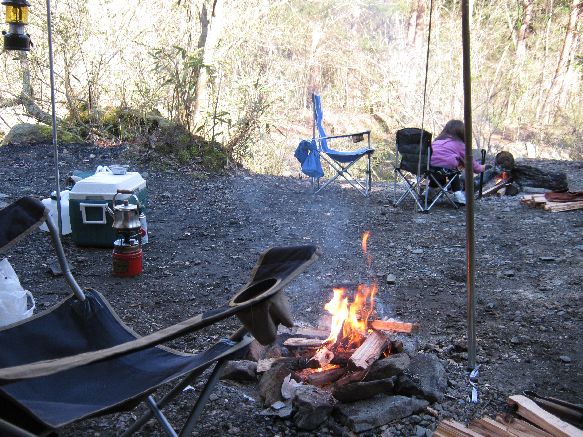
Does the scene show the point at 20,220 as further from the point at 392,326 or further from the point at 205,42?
the point at 205,42

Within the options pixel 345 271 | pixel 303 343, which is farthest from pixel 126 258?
pixel 303 343

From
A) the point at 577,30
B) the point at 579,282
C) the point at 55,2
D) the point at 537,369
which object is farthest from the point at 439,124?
the point at 537,369

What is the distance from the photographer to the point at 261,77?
23.4 ft

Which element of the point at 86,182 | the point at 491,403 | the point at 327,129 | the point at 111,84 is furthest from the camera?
the point at 327,129

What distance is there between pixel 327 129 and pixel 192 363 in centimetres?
946

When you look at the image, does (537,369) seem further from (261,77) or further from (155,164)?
(261,77)

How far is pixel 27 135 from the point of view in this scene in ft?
22.4

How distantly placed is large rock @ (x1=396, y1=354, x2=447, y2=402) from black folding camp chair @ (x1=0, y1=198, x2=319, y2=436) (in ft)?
2.40

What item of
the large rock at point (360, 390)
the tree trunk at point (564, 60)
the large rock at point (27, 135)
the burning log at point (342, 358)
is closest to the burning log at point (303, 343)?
the burning log at point (342, 358)

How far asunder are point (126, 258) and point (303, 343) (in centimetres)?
143

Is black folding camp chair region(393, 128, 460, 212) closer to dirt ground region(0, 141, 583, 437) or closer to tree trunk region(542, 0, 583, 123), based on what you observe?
dirt ground region(0, 141, 583, 437)

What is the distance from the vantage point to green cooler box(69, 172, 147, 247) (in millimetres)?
3734

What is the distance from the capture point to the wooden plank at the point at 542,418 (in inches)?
71.5

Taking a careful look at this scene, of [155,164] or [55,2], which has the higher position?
[55,2]
